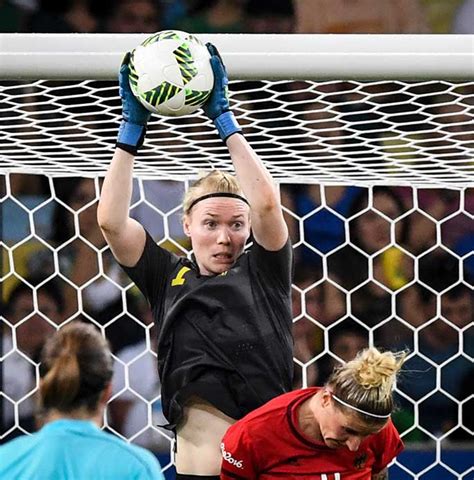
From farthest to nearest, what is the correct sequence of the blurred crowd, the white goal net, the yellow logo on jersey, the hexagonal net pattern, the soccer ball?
the blurred crowd, the hexagonal net pattern, the white goal net, the yellow logo on jersey, the soccer ball

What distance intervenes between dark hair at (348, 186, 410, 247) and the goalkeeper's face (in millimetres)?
1154

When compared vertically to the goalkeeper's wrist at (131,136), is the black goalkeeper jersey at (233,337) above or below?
below

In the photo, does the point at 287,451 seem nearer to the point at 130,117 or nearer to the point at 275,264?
the point at 275,264

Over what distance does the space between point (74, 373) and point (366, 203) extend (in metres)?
1.77

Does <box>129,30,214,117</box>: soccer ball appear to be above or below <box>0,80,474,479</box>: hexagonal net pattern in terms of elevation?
above

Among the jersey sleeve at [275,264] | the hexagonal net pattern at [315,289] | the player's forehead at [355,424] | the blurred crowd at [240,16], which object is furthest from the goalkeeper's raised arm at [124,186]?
the blurred crowd at [240,16]

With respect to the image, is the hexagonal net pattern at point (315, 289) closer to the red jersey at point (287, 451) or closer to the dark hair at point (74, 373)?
the red jersey at point (287, 451)

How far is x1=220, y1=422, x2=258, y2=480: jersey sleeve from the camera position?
1714 mm

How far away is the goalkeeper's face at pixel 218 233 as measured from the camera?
5.85 ft

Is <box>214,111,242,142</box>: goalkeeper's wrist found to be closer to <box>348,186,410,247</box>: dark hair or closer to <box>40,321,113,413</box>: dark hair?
<box>40,321,113,413</box>: dark hair

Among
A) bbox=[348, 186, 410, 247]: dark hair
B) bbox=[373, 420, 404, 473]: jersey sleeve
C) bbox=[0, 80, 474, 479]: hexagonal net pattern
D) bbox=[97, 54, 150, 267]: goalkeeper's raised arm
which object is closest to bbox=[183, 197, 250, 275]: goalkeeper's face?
bbox=[97, 54, 150, 267]: goalkeeper's raised arm

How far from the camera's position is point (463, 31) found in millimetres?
3441

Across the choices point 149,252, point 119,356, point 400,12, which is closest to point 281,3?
point 400,12

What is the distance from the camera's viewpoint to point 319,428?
5.86 feet
